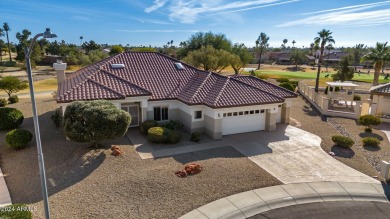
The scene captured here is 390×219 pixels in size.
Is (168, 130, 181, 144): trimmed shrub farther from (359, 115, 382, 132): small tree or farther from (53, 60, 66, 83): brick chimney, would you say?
(359, 115, 382, 132): small tree

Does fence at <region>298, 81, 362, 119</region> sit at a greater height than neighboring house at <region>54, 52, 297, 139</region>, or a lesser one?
lesser

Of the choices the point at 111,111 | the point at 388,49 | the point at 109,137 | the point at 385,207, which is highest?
the point at 388,49

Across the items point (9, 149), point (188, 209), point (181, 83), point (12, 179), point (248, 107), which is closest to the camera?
point (188, 209)

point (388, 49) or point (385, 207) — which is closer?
point (385, 207)

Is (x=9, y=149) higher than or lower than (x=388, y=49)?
lower

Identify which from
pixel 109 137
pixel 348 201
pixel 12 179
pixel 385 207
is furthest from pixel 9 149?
pixel 385 207

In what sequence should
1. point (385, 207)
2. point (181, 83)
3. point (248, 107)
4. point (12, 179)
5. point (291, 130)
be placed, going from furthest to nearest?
1. point (181, 83)
2. point (291, 130)
3. point (248, 107)
4. point (12, 179)
5. point (385, 207)

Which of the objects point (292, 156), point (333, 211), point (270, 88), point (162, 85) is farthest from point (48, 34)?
point (270, 88)

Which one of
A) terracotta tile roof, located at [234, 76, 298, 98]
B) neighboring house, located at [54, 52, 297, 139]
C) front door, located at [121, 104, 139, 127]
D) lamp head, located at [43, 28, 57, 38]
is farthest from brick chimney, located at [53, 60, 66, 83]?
lamp head, located at [43, 28, 57, 38]

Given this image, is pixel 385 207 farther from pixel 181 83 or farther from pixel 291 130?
pixel 181 83
